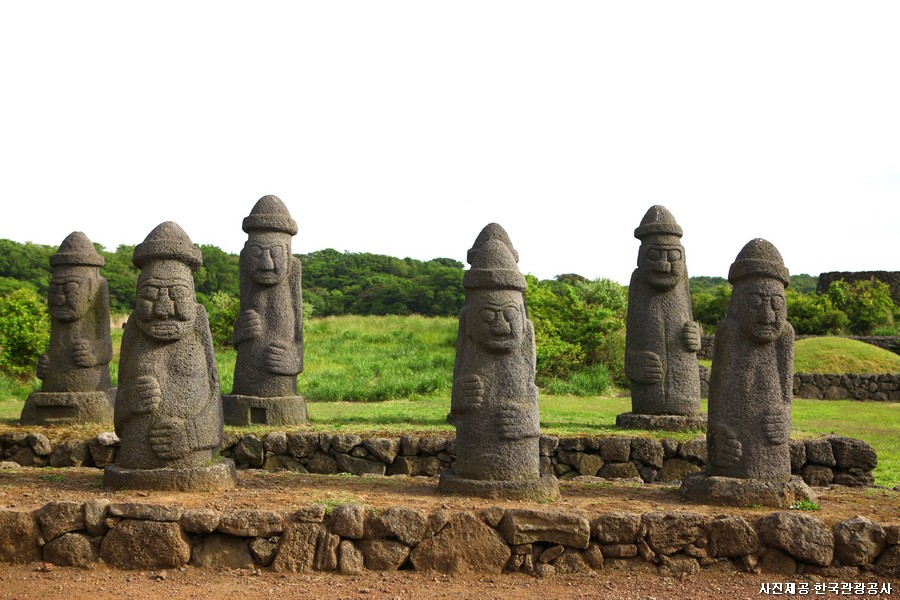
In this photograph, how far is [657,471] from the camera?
10820 millimetres

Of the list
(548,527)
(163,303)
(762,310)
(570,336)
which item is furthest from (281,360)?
(570,336)

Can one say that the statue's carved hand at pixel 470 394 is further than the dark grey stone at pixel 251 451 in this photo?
No

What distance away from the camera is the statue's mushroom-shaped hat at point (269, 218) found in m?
12.0

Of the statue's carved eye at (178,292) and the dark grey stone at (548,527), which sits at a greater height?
the statue's carved eye at (178,292)

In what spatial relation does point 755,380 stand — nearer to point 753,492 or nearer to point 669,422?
point 753,492

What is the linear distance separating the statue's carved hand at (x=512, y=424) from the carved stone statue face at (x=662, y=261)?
→ 16.3ft

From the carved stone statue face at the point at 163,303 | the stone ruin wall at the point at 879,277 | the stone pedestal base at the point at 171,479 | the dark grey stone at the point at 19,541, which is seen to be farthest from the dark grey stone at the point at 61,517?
the stone ruin wall at the point at 879,277

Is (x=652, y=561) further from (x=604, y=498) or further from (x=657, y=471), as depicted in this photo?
(x=657, y=471)

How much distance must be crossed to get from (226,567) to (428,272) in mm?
43526

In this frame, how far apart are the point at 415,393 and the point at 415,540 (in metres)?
12.2

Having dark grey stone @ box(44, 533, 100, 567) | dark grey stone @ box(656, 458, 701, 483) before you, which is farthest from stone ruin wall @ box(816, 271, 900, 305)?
dark grey stone @ box(44, 533, 100, 567)

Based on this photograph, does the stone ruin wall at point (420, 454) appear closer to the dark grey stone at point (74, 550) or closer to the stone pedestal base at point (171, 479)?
the stone pedestal base at point (171, 479)

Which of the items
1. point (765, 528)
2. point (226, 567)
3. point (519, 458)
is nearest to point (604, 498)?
point (519, 458)

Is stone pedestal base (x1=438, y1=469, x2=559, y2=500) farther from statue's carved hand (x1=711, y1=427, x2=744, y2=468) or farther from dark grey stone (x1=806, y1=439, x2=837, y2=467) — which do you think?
dark grey stone (x1=806, y1=439, x2=837, y2=467)
